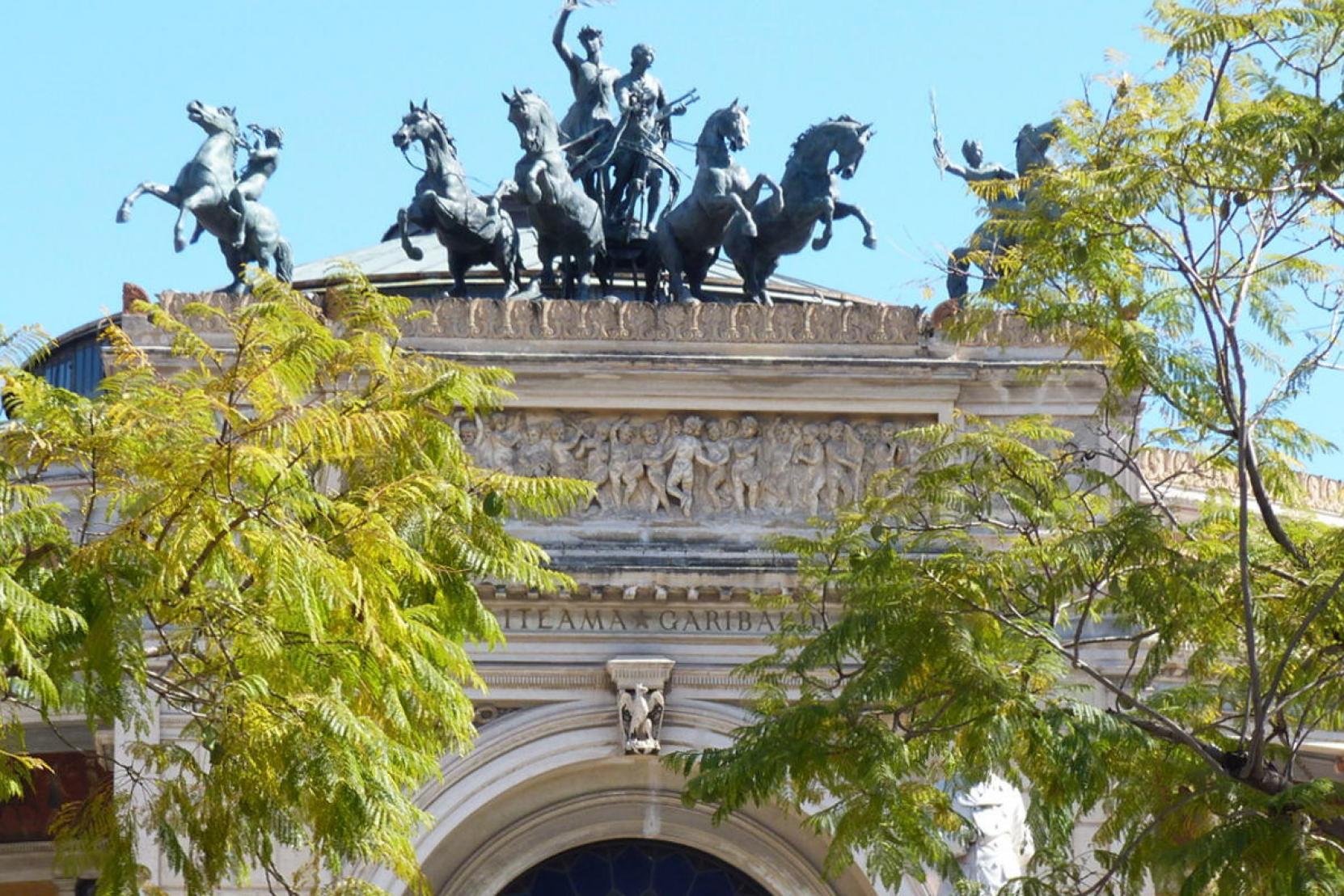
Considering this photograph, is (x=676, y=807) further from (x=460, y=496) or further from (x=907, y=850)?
(x=460, y=496)

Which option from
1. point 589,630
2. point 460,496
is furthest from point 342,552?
point 589,630

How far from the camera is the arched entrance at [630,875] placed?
25.4 metres

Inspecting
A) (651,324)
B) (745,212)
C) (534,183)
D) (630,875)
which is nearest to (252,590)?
(651,324)

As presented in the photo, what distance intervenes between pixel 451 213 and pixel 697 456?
3247 mm

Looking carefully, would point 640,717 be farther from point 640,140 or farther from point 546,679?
point 640,140

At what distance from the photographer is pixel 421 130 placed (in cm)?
2622

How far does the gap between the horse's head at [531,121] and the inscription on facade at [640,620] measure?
4310 millimetres

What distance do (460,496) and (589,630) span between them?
7872mm

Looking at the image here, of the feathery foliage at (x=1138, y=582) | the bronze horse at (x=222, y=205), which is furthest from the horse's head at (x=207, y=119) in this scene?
the feathery foliage at (x=1138, y=582)

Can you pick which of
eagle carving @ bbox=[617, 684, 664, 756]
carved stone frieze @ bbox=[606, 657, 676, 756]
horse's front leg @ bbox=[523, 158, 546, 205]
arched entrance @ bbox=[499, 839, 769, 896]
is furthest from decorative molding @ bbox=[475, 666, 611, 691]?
horse's front leg @ bbox=[523, 158, 546, 205]

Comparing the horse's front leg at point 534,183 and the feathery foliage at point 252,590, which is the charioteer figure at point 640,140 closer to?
the horse's front leg at point 534,183

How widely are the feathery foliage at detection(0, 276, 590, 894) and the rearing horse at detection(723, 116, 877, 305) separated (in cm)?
913

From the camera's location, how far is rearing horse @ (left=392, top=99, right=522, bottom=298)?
25.8 m

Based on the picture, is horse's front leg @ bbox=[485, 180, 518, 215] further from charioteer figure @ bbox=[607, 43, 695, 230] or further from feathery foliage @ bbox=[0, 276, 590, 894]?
feathery foliage @ bbox=[0, 276, 590, 894]
